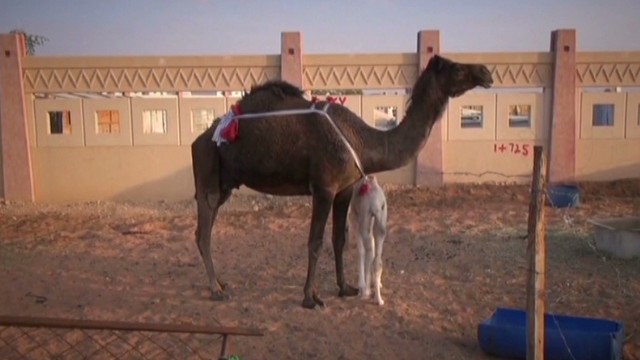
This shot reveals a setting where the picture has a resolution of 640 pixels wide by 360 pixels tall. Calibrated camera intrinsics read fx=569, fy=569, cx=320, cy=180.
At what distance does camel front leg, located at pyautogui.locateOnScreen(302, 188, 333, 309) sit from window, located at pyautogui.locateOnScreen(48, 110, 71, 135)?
11175mm

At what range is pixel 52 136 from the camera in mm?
14430

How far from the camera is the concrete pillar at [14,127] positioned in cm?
1389

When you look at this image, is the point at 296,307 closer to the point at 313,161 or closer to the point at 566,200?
the point at 313,161

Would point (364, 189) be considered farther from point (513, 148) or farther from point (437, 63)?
point (513, 148)

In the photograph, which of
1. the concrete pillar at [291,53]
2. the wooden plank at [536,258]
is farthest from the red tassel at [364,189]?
the concrete pillar at [291,53]

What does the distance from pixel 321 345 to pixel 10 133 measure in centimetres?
1229

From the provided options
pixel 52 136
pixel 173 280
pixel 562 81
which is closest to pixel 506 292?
pixel 173 280

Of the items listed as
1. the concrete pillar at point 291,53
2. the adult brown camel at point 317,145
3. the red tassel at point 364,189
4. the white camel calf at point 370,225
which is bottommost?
the white camel calf at point 370,225

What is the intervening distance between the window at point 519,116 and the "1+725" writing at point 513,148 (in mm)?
528

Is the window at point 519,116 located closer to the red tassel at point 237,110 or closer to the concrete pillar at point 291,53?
the concrete pillar at point 291,53

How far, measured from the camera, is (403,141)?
541cm

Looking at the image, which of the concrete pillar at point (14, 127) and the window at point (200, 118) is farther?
the window at point (200, 118)

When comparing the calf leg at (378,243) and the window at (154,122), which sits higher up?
the window at (154,122)

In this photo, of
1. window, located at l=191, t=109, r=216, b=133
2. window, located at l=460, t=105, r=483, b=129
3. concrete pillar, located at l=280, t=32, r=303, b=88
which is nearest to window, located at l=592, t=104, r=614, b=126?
window, located at l=460, t=105, r=483, b=129
